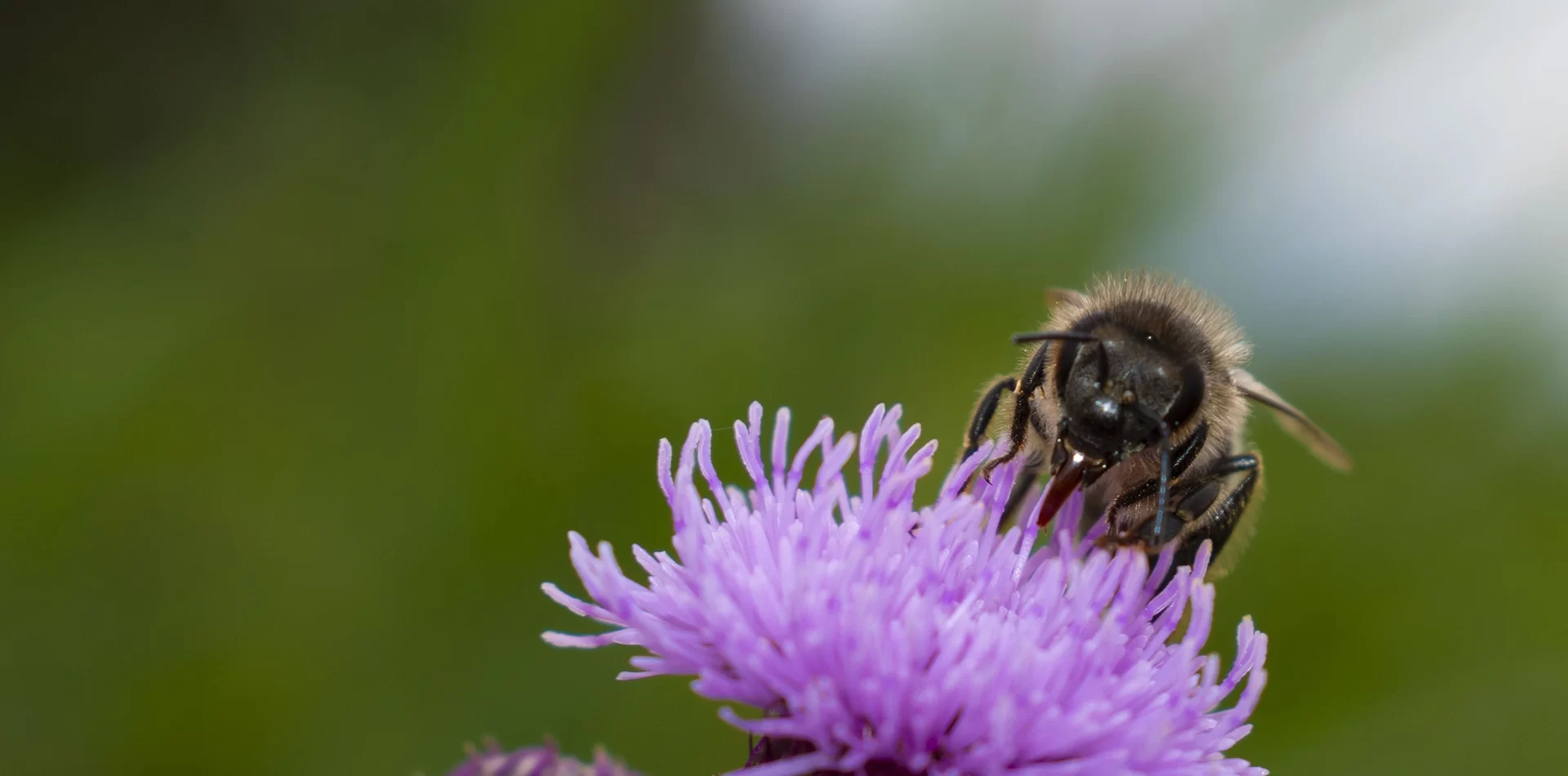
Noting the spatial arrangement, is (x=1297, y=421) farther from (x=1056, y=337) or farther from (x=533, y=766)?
(x=533, y=766)

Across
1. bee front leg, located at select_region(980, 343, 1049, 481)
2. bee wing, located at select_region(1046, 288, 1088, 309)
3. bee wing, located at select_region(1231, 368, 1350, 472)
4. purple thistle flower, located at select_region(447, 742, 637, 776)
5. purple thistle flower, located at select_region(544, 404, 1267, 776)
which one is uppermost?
bee wing, located at select_region(1046, 288, 1088, 309)

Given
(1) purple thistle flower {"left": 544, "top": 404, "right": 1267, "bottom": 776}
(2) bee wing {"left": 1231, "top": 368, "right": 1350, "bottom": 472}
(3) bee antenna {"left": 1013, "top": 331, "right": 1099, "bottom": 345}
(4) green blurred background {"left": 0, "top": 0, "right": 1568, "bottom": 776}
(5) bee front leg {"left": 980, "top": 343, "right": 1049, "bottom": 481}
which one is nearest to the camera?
(1) purple thistle flower {"left": 544, "top": 404, "right": 1267, "bottom": 776}

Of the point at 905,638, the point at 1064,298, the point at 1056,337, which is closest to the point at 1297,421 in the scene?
the point at 1064,298

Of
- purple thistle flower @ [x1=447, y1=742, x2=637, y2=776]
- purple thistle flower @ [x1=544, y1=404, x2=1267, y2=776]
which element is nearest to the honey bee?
purple thistle flower @ [x1=544, y1=404, x2=1267, y2=776]

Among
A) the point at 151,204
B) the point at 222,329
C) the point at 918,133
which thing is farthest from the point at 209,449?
the point at 918,133

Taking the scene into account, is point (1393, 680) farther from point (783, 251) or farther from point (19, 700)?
point (19, 700)

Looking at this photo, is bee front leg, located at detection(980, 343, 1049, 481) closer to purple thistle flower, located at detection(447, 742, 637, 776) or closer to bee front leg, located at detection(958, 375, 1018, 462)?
bee front leg, located at detection(958, 375, 1018, 462)
